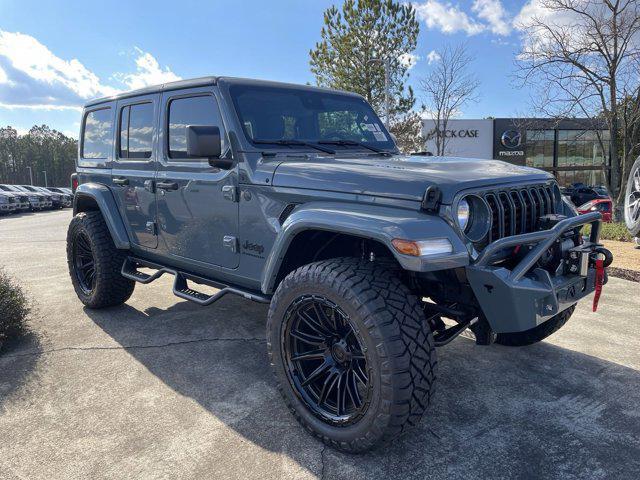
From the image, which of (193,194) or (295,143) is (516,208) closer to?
(295,143)

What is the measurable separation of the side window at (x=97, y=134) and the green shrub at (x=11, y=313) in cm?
147

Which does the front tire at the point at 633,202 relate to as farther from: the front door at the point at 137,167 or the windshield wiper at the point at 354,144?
the front door at the point at 137,167

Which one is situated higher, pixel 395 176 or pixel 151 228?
pixel 395 176

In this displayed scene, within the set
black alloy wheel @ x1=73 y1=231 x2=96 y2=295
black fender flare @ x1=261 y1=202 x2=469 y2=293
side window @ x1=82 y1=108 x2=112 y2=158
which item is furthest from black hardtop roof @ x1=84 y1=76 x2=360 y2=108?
black alloy wheel @ x1=73 y1=231 x2=96 y2=295

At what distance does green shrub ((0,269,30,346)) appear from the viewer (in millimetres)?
3969

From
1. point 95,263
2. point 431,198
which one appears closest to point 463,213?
point 431,198

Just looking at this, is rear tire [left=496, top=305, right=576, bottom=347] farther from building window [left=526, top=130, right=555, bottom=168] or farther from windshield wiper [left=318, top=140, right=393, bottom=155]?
building window [left=526, top=130, right=555, bottom=168]

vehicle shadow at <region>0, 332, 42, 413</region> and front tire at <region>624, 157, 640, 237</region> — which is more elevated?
front tire at <region>624, 157, 640, 237</region>

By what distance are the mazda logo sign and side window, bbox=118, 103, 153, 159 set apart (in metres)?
33.8

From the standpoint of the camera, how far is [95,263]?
15.2 feet

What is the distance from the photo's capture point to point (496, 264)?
2600 millimetres

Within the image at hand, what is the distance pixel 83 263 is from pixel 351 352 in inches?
145

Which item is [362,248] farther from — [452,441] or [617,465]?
[617,465]

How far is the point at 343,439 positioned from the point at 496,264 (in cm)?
120
